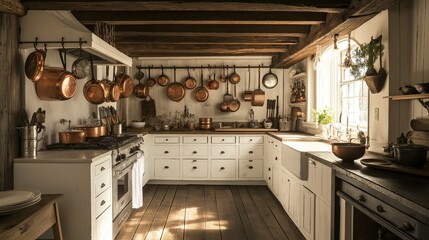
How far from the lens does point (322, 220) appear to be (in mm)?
2707

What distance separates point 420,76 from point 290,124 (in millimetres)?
3235

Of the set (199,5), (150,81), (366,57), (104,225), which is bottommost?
(104,225)

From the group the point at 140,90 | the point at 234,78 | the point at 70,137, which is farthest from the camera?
the point at 234,78

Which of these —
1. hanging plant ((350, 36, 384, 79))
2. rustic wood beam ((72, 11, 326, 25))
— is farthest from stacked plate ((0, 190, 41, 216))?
hanging plant ((350, 36, 384, 79))

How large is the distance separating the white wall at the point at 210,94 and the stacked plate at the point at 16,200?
13.6 ft

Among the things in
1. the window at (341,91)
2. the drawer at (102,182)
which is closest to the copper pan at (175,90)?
the window at (341,91)

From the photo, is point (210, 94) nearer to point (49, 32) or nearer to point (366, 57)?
point (366, 57)

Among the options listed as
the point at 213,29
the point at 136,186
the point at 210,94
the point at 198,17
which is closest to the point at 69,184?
the point at 136,186

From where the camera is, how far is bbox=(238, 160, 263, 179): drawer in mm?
5566

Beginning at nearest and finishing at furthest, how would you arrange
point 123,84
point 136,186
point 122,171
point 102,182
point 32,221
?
point 32,221 < point 102,182 < point 122,171 < point 136,186 < point 123,84

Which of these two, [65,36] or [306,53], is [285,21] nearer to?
[306,53]

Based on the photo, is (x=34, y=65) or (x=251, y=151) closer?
(x=34, y=65)

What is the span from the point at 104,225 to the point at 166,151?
2690 mm

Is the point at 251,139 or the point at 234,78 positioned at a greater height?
the point at 234,78
